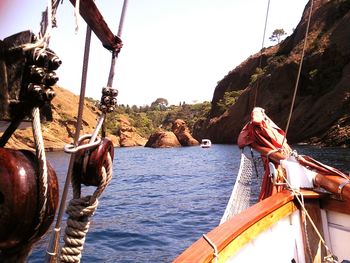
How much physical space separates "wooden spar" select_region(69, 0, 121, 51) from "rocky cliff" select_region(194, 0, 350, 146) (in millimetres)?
36471

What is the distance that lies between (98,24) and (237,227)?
1.54 m

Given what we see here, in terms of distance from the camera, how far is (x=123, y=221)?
10.7 m

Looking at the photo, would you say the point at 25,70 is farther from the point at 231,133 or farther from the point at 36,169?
the point at 231,133

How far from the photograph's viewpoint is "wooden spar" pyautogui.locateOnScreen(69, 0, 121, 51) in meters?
1.62

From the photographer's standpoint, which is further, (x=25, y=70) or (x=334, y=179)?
(x=334, y=179)

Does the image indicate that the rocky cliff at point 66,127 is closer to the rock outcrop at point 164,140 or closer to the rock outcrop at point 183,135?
the rock outcrop at point 164,140

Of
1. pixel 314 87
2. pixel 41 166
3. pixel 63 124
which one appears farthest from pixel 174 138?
pixel 41 166

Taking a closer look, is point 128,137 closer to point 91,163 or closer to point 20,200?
point 91,163

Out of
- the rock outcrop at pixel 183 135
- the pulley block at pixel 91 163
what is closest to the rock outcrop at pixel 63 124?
the rock outcrop at pixel 183 135

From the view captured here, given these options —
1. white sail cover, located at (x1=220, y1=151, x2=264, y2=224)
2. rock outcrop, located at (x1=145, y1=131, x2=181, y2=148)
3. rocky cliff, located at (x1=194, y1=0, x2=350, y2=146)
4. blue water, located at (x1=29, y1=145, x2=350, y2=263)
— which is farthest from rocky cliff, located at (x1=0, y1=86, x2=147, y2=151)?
white sail cover, located at (x1=220, y1=151, x2=264, y2=224)

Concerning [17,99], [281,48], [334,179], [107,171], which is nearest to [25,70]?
[17,99]

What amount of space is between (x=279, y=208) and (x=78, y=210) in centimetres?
191

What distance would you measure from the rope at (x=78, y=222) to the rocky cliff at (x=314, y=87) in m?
36.7

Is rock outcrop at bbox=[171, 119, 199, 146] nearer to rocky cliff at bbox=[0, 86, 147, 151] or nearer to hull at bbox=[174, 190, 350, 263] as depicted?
rocky cliff at bbox=[0, 86, 147, 151]
